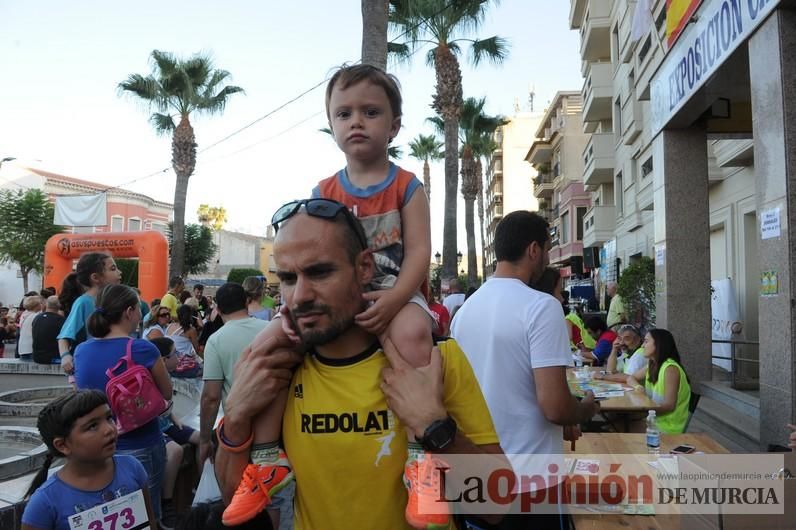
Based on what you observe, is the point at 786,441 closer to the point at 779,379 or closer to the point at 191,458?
the point at 779,379

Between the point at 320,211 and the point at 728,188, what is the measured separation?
13.5 m

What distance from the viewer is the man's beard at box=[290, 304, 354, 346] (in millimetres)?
1669

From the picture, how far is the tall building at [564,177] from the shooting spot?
3953cm

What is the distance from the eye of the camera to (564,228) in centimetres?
4303

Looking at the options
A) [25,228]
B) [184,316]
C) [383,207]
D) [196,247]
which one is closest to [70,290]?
[184,316]

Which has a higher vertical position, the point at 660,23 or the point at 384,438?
the point at 660,23

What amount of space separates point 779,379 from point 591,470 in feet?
8.94

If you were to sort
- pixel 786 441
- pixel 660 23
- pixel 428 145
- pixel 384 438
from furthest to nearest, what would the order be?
pixel 428 145 → pixel 660 23 → pixel 786 441 → pixel 384 438

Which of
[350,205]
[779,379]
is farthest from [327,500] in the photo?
[779,379]

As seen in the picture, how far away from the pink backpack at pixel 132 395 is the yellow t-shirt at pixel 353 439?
8.51 feet

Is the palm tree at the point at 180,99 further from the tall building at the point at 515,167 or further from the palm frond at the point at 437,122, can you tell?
the tall building at the point at 515,167

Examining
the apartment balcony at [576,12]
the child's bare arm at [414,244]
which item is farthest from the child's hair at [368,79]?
the apartment balcony at [576,12]

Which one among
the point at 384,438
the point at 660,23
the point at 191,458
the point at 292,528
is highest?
the point at 660,23

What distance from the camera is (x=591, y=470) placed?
3480mm
